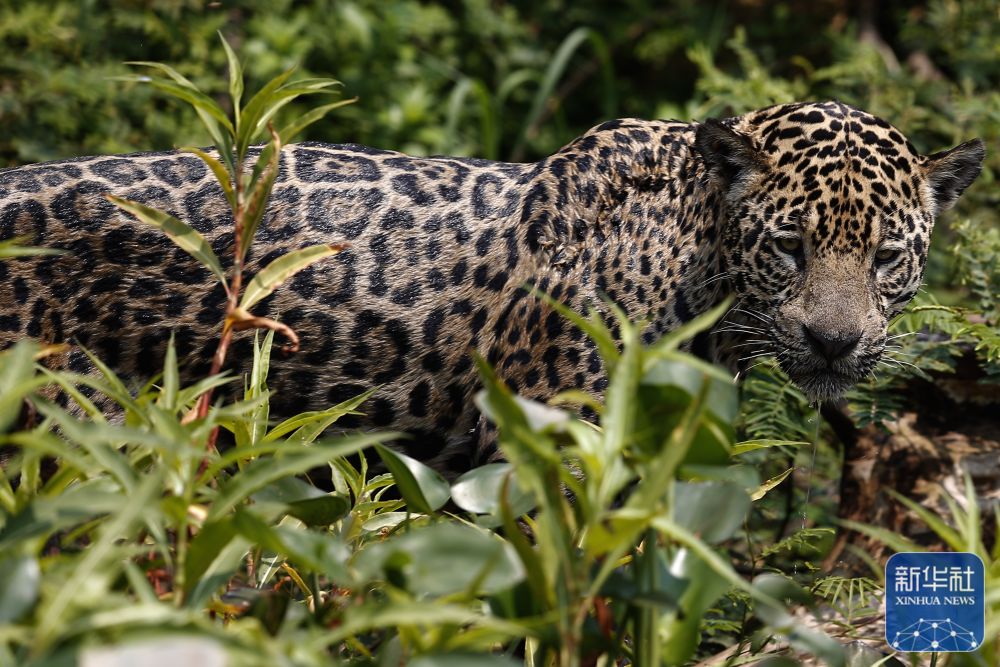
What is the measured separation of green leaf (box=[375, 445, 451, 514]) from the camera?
274 centimetres

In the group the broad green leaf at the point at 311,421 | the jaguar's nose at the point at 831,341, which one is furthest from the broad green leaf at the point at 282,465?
the jaguar's nose at the point at 831,341

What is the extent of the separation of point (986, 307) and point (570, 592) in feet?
10.7

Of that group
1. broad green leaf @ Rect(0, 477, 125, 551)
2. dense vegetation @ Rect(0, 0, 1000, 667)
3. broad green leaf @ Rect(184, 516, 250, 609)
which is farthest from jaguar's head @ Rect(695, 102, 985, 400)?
broad green leaf @ Rect(0, 477, 125, 551)

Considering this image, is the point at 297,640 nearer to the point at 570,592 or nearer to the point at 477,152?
the point at 570,592

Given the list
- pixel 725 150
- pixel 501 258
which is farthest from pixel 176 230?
pixel 725 150

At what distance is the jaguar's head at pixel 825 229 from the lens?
3977 millimetres

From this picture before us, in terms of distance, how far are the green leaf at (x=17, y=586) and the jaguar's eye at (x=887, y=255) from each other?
9.44 ft

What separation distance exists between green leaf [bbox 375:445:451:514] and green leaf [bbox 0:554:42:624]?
0.88 metres

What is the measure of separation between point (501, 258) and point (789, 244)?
0.93 m

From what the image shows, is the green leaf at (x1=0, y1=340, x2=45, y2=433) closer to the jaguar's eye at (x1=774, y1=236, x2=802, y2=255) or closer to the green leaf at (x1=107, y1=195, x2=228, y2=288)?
the green leaf at (x1=107, y1=195, x2=228, y2=288)

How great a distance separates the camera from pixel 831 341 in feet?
12.8

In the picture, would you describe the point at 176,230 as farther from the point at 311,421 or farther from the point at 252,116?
the point at 311,421

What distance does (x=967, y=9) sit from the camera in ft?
25.1

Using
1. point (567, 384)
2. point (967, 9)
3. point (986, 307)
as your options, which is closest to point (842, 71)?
point (967, 9)
